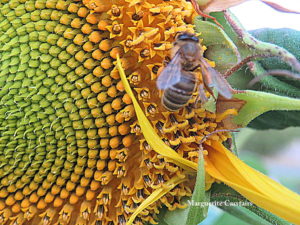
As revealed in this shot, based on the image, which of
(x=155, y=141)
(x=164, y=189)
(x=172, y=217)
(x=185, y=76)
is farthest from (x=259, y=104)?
→ (x=172, y=217)

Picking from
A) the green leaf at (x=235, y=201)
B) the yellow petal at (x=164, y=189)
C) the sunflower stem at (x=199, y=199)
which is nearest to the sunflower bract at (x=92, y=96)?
the yellow petal at (x=164, y=189)

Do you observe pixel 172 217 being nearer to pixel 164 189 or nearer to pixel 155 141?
pixel 164 189

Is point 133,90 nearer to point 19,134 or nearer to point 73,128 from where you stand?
point 73,128

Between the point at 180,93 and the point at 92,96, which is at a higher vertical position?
the point at 180,93

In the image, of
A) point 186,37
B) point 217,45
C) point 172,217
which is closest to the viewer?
point 186,37

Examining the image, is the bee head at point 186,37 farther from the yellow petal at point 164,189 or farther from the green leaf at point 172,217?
the green leaf at point 172,217
